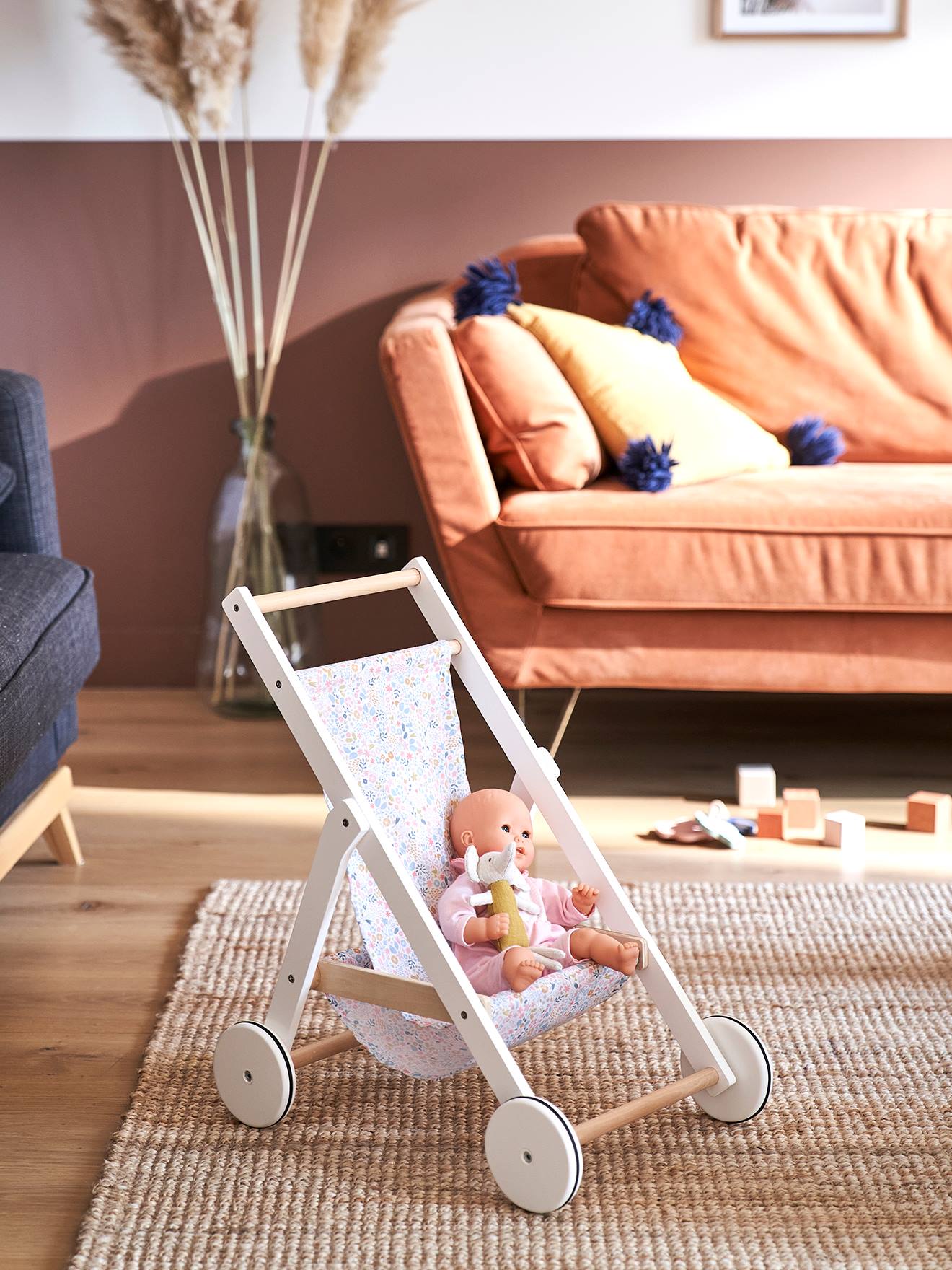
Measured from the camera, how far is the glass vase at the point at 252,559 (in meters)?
2.83

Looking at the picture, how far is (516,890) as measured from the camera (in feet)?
4.56

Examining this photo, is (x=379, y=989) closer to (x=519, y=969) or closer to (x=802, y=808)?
(x=519, y=969)

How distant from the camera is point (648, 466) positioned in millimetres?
2195

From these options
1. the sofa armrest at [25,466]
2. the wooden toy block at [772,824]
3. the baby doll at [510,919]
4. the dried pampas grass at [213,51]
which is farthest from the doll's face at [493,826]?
the dried pampas grass at [213,51]

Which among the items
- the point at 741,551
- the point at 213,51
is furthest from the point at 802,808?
the point at 213,51

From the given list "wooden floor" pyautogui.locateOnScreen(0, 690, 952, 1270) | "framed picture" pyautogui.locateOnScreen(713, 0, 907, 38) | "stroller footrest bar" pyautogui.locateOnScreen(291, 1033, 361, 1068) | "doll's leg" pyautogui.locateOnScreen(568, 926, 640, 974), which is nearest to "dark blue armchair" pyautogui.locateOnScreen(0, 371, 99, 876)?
"wooden floor" pyautogui.locateOnScreen(0, 690, 952, 1270)

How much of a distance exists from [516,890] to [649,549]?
0.86m

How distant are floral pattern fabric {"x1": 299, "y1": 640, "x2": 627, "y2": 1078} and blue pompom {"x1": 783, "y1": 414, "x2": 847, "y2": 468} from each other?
1.26 m

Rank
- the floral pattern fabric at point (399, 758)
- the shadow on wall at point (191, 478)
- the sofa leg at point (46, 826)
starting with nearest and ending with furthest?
the floral pattern fabric at point (399, 758) < the sofa leg at point (46, 826) < the shadow on wall at point (191, 478)

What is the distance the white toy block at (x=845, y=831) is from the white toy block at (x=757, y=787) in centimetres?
17

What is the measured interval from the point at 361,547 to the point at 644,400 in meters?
0.91

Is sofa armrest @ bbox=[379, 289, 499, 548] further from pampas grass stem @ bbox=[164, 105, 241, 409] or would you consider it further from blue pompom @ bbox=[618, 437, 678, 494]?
pampas grass stem @ bbox=[164, 105, 241, 409]

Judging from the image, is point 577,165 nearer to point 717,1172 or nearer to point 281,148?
point 281,148

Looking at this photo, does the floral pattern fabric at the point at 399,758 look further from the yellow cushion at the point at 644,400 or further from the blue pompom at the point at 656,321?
the blue pompom at the point at 656,321
